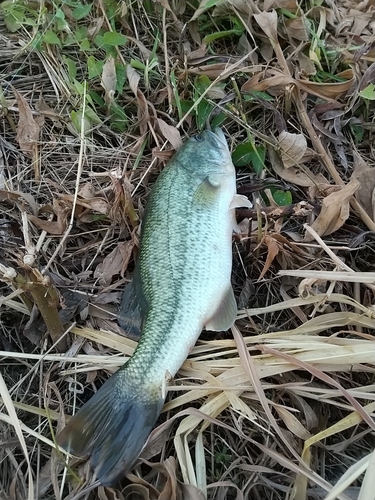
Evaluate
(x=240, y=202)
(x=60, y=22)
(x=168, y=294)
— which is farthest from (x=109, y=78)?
(x=168, y=294)

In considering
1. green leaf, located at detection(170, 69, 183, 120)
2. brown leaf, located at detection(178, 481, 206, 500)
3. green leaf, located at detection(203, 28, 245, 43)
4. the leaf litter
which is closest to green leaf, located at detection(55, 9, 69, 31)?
the leaf litter

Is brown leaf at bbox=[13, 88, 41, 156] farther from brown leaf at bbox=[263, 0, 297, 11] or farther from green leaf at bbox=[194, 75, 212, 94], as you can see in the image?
brown leaf at bbox=[263, 0, 297, 11]

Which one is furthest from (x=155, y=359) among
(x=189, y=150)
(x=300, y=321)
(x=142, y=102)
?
(x=142, y=102)

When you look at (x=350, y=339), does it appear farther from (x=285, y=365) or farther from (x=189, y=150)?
(x=189, y=150)

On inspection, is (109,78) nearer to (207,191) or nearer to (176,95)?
(176,95)

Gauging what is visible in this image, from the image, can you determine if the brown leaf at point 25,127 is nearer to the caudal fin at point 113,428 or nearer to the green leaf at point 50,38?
the green leaf at point 50,38
